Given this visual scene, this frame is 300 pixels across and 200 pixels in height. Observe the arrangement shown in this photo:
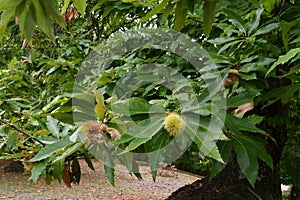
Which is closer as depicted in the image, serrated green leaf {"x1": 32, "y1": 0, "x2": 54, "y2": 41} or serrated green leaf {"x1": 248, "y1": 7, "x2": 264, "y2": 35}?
serrated green leaf {"x1": 32, "y1": 0, "x2": 54, "y2": 41}

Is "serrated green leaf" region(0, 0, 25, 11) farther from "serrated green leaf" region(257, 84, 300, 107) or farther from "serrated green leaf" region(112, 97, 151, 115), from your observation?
"serrated green leaf" region(257, 84, 300, 107)

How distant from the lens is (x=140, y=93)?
1483 mm

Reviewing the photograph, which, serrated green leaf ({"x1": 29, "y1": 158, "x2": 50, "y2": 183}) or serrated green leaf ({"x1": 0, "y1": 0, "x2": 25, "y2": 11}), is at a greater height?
serrated green leaf ({"x1": 0, "y1": 0, "x2": 25, "y2": 11})

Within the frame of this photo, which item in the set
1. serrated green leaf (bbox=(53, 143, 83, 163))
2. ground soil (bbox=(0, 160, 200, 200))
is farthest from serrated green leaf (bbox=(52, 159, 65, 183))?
ground soil (bbox=(0, 160, 200, 200))

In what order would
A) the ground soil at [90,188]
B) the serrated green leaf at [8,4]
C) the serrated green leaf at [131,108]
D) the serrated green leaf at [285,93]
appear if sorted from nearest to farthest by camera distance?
1. the serrated green leaf at [8,4]
2. the serrated green leaf at [131,108]
3. the serrated green leaf at [285,93]
4. the ground soil at [90,188]

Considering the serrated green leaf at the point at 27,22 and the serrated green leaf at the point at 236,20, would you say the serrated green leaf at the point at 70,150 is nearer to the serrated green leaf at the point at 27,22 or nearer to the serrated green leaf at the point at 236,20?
the serrated green leaf at the point at 27,22

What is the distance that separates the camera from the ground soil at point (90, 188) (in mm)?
6094

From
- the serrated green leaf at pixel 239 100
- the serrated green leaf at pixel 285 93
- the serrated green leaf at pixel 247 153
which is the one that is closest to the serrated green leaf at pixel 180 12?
Result: the serrated green leaf at pixel 239 100

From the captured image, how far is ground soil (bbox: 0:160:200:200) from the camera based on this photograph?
20.0 feet

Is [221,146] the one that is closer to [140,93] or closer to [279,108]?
[140,93]

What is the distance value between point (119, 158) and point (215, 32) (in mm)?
1008

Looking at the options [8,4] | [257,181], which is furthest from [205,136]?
[257,181]

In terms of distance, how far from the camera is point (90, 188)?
679cm

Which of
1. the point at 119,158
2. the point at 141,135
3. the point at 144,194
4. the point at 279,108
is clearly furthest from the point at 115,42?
the point at 144,194
